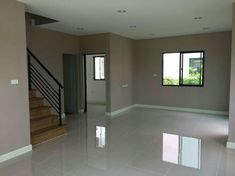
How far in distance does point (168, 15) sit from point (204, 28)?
2062 millimetres

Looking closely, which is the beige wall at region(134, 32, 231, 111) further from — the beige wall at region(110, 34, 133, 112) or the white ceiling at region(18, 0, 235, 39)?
the white ceiling at region(18, 0, 235, 39)

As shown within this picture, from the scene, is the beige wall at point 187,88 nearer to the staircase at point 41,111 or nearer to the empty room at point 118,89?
the empty room at point 118,89

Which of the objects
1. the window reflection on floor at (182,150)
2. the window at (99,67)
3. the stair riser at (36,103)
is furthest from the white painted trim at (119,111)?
the window reflection on floor at (182,150)

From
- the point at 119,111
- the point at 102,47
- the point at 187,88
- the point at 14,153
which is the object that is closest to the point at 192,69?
the point at 187,88

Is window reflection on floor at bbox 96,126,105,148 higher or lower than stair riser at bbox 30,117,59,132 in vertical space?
lower

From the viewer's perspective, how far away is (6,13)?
3.23 m

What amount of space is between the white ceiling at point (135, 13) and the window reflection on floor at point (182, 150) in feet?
8.78

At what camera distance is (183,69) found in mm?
7133

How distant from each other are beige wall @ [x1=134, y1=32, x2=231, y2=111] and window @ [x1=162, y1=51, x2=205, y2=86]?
159 mm

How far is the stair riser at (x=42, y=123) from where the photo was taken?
425 centimetres

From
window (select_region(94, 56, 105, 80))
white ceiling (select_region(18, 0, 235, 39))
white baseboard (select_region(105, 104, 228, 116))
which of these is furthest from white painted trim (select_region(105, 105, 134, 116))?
white ceiling (select_region(18, 0, 235, 39))

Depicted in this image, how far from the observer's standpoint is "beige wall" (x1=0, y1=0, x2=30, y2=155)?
321 centimetres

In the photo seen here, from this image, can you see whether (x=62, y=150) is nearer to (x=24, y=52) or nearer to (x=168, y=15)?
(x=24, y=52)

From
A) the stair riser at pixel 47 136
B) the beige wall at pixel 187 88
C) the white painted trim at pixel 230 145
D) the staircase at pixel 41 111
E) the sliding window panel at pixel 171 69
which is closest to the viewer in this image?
the white painted trim at pixel 230 145
